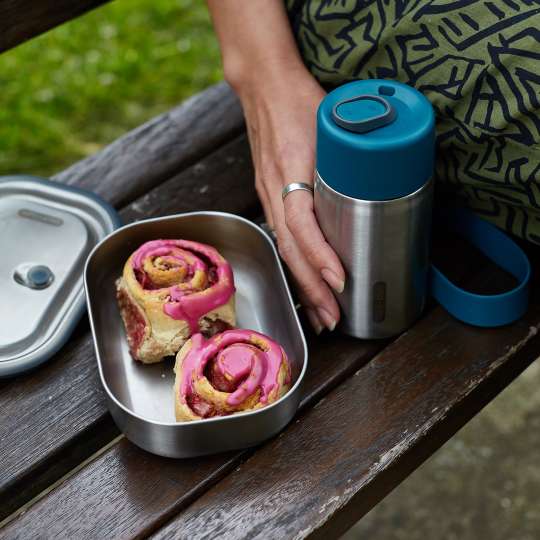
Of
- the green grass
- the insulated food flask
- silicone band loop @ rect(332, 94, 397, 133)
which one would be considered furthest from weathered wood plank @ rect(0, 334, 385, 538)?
the green grass

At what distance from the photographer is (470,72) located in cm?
99

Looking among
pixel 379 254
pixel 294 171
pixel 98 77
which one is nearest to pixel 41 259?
pixel 294 171

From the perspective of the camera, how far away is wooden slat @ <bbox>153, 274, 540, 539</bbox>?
0.92 meters

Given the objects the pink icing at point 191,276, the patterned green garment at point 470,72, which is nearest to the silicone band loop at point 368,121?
the patterned green garment at point 470,72

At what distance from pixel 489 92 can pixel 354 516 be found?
1.61 ft

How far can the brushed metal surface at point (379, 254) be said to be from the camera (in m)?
0.95

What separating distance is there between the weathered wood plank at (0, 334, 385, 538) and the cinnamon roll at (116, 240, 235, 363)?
125mm

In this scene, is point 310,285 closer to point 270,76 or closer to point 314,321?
point 314,321

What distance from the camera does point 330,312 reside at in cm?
105

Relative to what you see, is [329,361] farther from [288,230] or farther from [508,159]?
[508,159]

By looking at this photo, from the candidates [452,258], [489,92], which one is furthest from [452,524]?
[489,92]

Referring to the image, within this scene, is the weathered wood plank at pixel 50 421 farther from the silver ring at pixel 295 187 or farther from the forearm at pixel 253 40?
the forearm at pixel 253 40

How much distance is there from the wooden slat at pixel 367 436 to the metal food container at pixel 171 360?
0.05 m

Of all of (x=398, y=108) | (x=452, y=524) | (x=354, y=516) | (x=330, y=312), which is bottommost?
(x=452, y=524)
